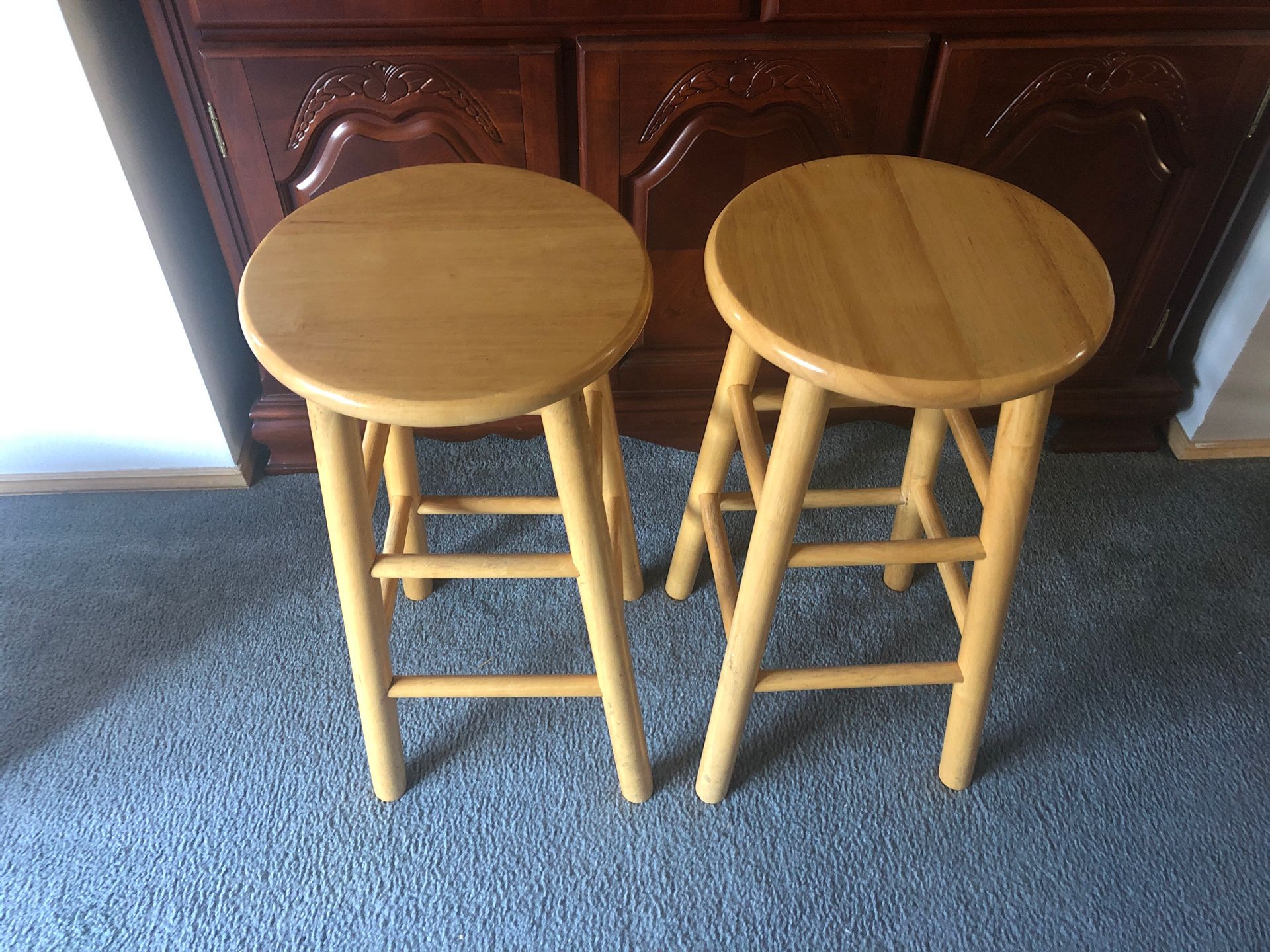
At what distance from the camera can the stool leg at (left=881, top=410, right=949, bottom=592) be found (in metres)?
1.12

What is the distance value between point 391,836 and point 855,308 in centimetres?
78

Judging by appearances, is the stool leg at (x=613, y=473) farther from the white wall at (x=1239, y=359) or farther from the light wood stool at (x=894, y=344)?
the white wall at (x=1239, y=359)

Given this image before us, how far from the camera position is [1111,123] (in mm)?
1116

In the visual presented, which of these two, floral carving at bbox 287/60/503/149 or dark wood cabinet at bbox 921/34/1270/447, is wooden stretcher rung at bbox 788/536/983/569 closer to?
dark wood cabinet at bbox 921/34/1270/447

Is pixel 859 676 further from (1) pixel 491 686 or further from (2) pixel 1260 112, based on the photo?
(2) pixel 1260 112

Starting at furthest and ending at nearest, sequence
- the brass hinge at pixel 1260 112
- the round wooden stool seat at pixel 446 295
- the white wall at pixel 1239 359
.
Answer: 1. the white wall at pixel 1239 359
2. the brass hinge at pixel 1260 112
3. the round wooden stool seat at pixel 446 295

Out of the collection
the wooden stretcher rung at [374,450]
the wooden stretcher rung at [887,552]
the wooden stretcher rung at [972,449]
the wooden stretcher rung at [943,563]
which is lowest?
the wooden stretcher rung at [943,563]

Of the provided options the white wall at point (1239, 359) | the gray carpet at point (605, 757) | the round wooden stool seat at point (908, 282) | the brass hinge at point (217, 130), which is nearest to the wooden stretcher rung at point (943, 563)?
the gray carpet at point (605, 757)

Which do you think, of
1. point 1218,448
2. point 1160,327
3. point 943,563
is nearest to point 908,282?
point 943,563

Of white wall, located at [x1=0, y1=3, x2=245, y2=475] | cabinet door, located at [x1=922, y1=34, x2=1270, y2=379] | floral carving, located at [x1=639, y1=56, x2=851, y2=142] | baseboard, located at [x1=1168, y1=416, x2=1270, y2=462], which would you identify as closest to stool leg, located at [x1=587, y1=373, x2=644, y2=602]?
floral carving, located at [x1=639, y1=56, x2=851, y2=142]

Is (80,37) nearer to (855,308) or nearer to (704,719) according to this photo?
(855,308)

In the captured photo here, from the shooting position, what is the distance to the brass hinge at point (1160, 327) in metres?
1.34

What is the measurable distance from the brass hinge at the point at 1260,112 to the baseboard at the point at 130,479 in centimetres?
145

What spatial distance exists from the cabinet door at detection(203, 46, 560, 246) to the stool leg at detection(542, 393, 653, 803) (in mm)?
456
